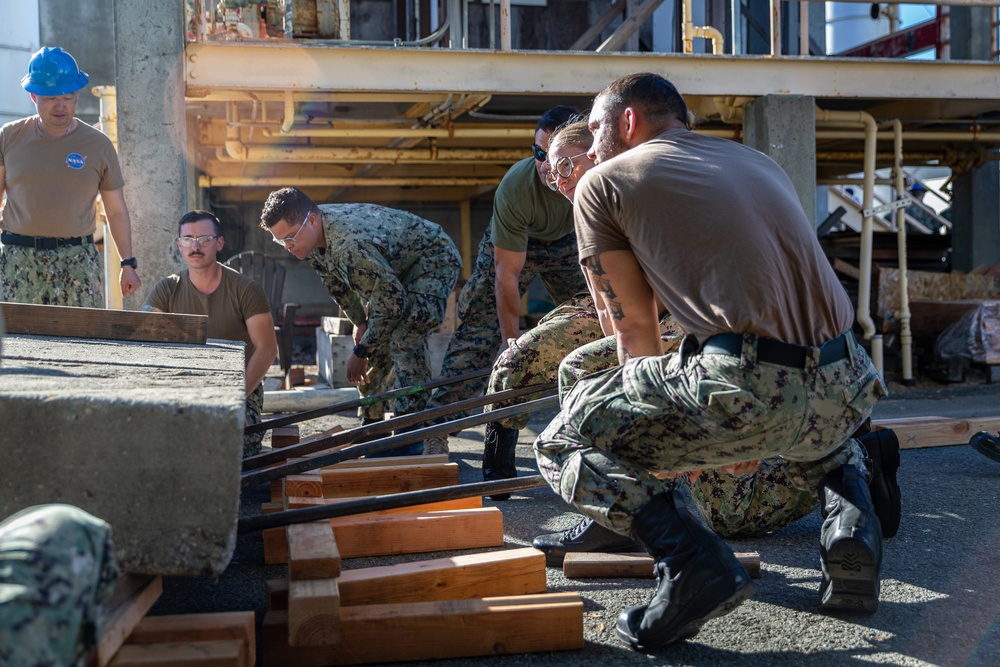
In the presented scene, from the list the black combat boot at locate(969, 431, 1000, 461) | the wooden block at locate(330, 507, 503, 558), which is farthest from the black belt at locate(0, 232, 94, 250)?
the black combat boot at locate(969, 431, 1000, 461)

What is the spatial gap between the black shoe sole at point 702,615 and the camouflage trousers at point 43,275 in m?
3.96

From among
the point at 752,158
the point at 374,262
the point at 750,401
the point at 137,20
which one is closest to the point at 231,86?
the point at 137,20

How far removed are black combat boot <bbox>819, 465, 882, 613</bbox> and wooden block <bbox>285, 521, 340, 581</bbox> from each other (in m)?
1.35

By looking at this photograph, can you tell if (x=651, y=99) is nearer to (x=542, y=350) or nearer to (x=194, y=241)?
(x=542, y=350)

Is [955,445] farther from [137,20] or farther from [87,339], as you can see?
[137,20]

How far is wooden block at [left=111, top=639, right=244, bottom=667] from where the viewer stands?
79.7 inches

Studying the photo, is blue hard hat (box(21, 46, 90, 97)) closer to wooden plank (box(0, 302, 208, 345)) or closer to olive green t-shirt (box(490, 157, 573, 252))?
wooden plank (box(0, 302, 208, 345))

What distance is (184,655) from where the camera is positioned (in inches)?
81.5

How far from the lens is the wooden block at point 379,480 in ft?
13.0

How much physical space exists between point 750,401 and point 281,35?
8.47m

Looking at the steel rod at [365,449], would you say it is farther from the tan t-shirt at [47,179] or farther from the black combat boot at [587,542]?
the tan t-shirt at [47,179]

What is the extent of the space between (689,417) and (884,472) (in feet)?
4.43

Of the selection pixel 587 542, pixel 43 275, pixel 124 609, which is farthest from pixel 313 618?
pixel 43 275

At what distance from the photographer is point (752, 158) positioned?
277 cm
